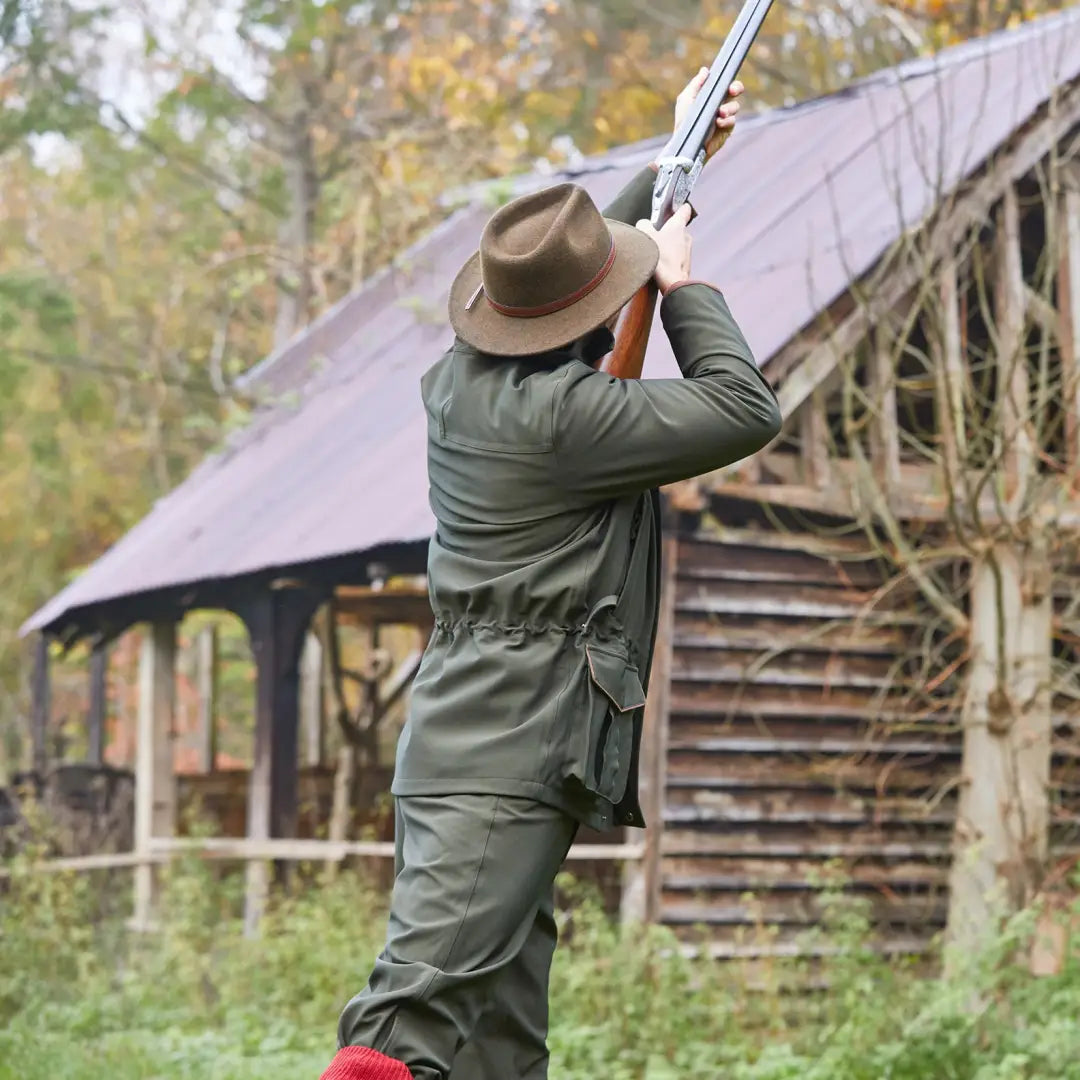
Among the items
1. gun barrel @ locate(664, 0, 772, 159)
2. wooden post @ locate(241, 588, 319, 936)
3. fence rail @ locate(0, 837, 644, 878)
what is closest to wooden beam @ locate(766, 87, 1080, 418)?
fence rail @ locate(0, 837, 644, 878)

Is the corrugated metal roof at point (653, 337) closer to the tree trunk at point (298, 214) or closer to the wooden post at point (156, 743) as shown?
the wooden post at point (156, 743)

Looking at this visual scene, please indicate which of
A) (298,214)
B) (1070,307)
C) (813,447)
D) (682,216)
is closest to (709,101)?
(682,216)

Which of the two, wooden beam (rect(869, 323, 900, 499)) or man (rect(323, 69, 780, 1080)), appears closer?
man (rect(323, 69, 780, 1080))

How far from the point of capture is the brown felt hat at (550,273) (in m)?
4.01

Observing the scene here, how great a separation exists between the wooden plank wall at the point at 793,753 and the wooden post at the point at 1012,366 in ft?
3.36

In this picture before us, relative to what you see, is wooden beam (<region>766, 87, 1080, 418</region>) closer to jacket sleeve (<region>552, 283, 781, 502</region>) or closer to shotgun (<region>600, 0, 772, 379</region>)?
shotgun (<region>600, 0, 772, 379</region>)

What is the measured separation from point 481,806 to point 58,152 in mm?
34253

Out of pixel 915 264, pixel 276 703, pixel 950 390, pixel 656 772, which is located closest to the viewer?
pixel 950 390

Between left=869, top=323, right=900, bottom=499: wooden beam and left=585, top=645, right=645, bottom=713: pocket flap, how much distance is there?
5598 mm

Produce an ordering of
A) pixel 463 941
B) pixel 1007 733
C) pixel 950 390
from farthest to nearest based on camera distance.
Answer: pixel 1007 733, pixel 950 390, pixel 463 941

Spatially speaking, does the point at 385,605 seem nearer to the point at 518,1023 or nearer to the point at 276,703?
the point at 276,703

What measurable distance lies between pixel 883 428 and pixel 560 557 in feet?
20.2

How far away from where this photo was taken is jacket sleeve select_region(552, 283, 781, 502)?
12.8ft

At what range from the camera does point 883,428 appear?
9.85m
